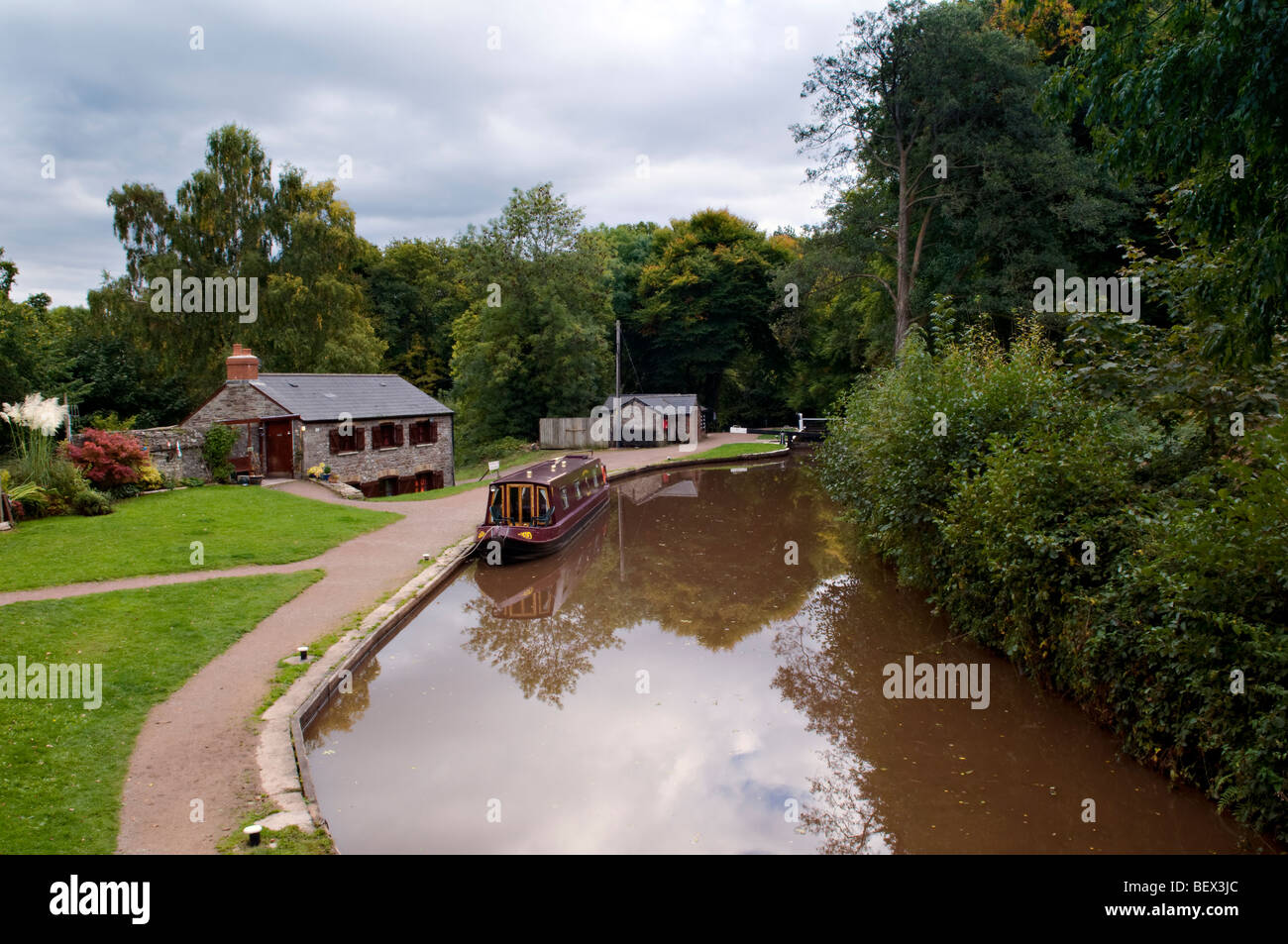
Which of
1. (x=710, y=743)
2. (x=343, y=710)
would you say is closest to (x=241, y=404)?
(x=343, y=710)

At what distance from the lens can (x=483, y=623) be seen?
11086 mm

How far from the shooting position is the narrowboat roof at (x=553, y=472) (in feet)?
50.1

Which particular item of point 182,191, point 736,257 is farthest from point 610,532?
point 736,257

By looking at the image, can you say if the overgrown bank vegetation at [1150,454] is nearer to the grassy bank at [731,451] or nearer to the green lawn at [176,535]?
the green lawn at [176,535]

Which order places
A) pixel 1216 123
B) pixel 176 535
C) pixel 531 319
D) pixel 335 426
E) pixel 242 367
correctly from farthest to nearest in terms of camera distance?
pixel 531 319, pixel 335 426, pixel 242 367, pixel 176 535, pixel 1216 123

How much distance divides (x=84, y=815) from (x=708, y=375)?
134 feet

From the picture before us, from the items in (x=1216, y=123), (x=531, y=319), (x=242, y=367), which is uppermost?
(x=531, y=319)

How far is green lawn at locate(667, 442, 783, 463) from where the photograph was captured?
1153 inches

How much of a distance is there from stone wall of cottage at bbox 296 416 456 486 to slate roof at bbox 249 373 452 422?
0.88ft

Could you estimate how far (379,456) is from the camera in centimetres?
2245

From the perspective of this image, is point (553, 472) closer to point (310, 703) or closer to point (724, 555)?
point (724, 555)

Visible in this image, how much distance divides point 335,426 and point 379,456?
6.29ft

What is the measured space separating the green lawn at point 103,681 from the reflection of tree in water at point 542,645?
8.83 feet

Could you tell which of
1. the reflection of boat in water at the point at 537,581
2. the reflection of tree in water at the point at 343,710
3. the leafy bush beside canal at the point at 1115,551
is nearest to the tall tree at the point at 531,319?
the reflection of boat in water at the point at 537,581
